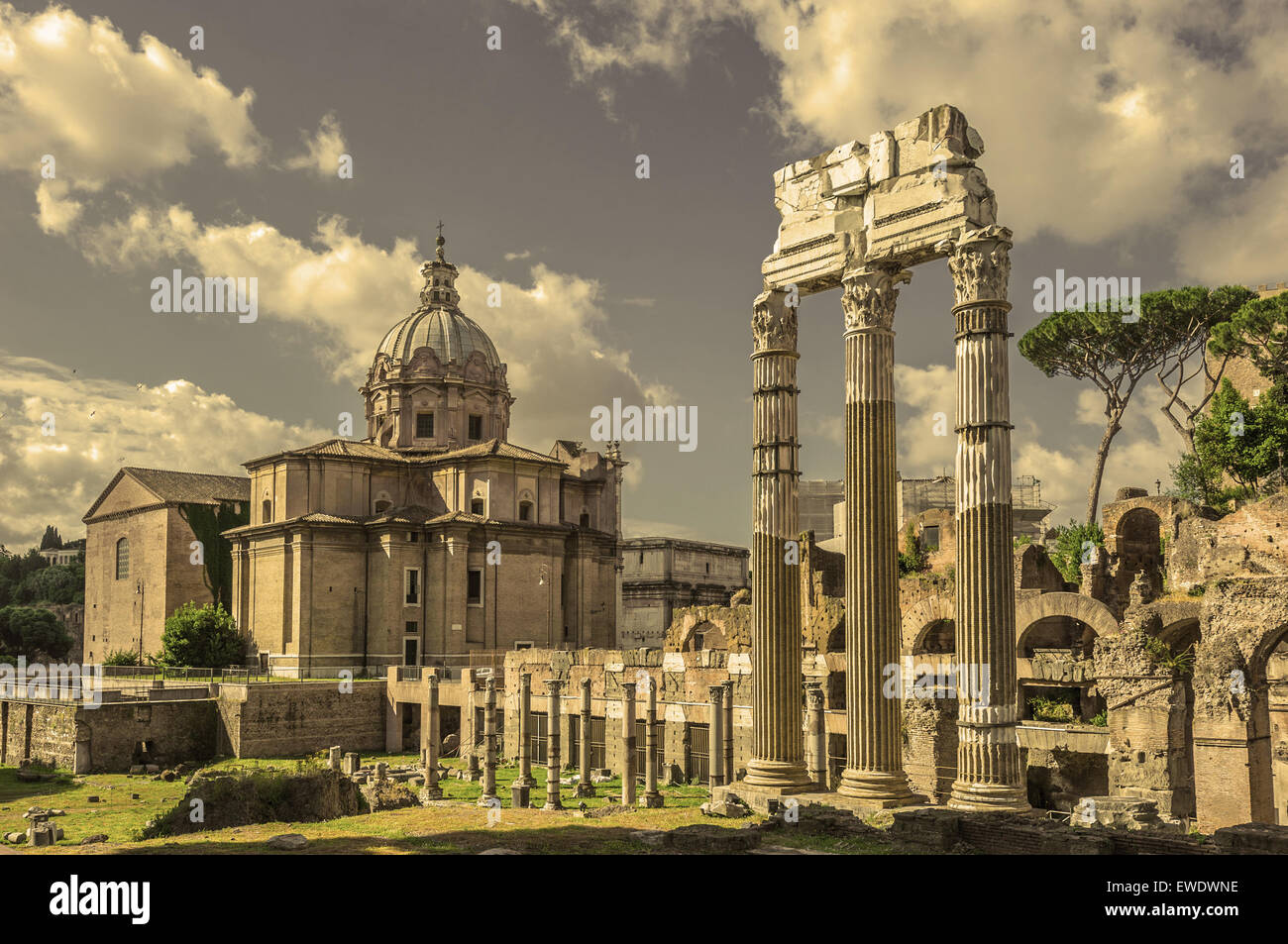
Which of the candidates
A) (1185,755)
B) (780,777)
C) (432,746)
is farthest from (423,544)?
(780,777)

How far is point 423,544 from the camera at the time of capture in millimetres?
42875

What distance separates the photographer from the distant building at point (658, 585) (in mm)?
61625

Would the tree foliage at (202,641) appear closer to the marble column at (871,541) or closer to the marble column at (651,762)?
the marble column at (651,762)

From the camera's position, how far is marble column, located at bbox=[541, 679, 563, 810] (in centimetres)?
2248

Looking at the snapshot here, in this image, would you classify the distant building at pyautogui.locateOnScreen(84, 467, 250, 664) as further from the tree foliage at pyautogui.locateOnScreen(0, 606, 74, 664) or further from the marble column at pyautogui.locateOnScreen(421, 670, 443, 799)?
the marble column at pyautogui.locateOnScreen(421, 670, 443, 799)

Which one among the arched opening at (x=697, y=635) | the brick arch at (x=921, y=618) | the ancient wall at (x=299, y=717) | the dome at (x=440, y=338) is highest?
the dome at (x=440, y=338)

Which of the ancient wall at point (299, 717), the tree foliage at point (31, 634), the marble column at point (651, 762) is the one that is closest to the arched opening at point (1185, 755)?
the marble column at point (651, 762)

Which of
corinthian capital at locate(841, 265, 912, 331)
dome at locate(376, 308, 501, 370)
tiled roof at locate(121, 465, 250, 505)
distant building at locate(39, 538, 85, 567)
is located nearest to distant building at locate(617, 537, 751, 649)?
dome at locate(376, 308, 501, 370)

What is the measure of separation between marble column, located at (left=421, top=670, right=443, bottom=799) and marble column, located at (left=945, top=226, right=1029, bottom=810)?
585 inches

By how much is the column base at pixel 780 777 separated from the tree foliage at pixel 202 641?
31.6m

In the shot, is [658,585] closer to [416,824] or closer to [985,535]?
[416,824]

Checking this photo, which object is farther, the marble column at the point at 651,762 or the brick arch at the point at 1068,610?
the brick arch at the point at 1068,610
